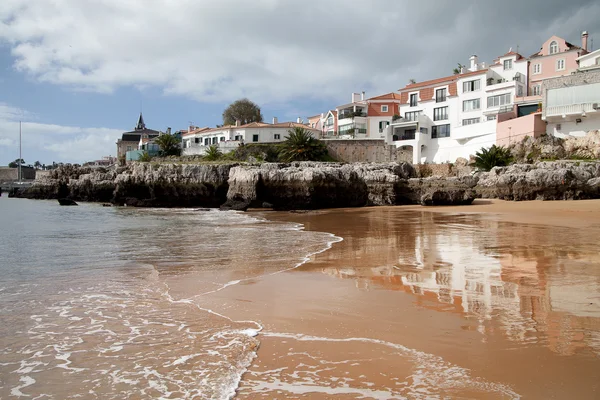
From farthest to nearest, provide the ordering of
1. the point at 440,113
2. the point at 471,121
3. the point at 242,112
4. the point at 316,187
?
the point at 242,112 < the point at 440,113 < the point at 471,121 < the point at 316,187

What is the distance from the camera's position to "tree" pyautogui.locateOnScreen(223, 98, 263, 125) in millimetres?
72312

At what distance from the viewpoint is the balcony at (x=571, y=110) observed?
A: 3388cm

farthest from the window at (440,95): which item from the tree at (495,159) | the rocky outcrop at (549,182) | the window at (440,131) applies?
the rocky outcrop at (549,182)

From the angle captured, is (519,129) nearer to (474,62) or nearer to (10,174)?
(474,62)

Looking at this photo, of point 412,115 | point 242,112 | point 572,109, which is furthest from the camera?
point 242,112

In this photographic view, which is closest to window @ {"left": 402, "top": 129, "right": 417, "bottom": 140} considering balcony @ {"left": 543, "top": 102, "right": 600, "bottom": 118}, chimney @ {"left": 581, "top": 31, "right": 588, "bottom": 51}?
balcony @ {"left": 543, "top": 102, "right": 600, "bottom": 118}

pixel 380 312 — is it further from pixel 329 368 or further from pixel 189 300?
pixel 189 300

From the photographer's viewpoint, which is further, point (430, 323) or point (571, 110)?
point (571, 110)

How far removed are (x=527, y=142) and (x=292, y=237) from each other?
101 ft

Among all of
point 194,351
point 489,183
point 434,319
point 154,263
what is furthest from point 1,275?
point 489,183

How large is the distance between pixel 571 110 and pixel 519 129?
4454 mm

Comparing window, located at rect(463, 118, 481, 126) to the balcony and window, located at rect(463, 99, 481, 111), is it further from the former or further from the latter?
the balcony

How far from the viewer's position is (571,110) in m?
34.8

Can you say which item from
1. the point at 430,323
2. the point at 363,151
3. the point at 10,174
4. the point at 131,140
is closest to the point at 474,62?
the point at 363,151
